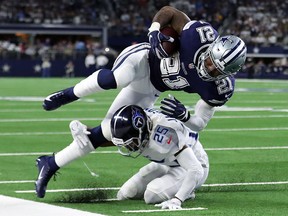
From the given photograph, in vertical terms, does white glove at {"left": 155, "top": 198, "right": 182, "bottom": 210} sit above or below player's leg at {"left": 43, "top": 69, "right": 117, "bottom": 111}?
below

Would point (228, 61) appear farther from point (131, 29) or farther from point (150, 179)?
point (131, 29)

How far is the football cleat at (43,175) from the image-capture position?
683cm

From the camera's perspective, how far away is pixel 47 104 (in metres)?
7.00

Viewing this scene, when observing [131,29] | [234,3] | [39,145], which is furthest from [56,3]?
[39,145]

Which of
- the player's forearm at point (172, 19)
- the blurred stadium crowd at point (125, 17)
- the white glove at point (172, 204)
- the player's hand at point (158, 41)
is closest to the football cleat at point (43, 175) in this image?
the white glove at point (172, 204)

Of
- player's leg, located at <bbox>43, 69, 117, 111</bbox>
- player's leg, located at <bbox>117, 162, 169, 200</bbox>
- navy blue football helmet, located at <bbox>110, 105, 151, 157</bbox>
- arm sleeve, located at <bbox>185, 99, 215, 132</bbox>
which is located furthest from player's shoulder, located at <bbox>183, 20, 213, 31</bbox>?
player's leg, located at <bbox>117, 162, 169, 200</bbox>

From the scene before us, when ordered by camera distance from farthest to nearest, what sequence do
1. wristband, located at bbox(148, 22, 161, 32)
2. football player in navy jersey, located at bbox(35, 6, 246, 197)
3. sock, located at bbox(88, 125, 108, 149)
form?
wristband, located at bbox(148, 22, 161, 32)
sock, located at bbox(88, 125, 108, 149)
football player in navy jersey, located at bbox(35, 6, 246, 197)

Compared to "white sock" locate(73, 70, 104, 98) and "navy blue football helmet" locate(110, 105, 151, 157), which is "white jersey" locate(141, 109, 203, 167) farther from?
"white sock" locate(73, 70, 104, 98)

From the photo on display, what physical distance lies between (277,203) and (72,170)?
2.80m

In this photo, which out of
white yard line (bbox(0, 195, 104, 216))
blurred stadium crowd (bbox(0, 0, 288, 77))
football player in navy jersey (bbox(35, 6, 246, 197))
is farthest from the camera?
blurred stadium crowd (bbox(0, 0, 288, 77))

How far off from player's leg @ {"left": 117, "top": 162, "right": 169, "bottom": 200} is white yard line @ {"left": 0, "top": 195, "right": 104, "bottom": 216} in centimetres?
74

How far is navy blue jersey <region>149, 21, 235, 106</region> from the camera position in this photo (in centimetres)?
695

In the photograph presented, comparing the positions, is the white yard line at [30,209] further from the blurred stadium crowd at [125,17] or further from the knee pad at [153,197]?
the blurred stadium crowd at [125,17]

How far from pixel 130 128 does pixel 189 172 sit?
57 cm
